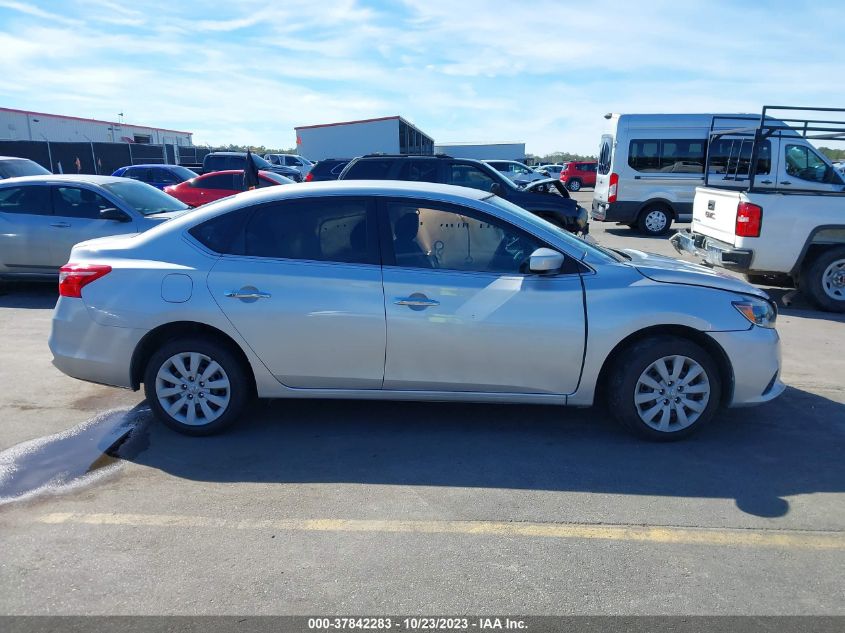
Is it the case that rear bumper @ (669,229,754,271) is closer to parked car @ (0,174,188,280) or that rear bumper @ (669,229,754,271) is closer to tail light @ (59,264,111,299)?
tail light @ (59,264,111,299)

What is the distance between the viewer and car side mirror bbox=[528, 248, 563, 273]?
401 centimetres

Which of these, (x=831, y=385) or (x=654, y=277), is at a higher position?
(x=654, y=277)

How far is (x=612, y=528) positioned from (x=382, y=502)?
125cm

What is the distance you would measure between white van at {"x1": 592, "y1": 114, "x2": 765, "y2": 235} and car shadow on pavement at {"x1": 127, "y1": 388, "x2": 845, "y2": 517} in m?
10.9

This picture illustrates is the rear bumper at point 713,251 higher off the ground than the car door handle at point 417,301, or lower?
lower

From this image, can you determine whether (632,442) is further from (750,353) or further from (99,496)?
(99,496)

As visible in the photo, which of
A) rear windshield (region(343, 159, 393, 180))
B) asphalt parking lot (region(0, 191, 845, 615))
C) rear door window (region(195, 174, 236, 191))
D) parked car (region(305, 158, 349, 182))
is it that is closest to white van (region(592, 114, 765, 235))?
rear windshield (region(343, 159, 393, 180))

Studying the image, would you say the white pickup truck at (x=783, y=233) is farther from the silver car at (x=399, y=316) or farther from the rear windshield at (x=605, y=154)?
the rear windshield at (x=605, y=154)

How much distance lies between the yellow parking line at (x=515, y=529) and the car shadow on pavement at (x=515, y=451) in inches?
10.7

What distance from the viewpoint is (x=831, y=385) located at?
5.42m

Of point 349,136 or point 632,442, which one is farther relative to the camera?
point 349,136

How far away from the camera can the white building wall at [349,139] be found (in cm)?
3678

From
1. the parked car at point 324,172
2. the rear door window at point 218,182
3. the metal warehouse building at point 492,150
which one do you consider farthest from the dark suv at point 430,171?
the metal warehouse building at point 492,150

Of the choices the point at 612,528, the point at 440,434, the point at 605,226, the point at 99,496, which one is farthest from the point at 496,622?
the point at 605,226
